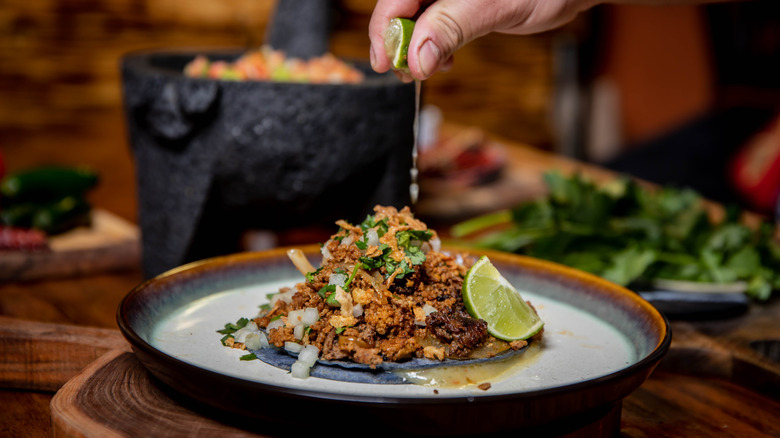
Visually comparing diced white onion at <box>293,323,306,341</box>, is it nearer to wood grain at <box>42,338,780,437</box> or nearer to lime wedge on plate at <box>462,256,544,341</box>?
wood grain at <box>42,338,780,437</box>

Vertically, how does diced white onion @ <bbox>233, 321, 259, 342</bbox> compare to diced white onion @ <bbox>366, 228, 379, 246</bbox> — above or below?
below

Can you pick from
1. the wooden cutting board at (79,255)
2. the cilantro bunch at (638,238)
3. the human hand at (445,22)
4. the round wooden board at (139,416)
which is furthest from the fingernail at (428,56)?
the wooden cutting board at (79,255)

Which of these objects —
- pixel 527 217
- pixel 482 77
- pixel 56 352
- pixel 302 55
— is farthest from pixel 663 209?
pixel 482 77

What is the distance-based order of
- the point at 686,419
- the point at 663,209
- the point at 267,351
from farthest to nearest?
1. the point at 663,209
2. the point at 686,419
3. the point at 267,351

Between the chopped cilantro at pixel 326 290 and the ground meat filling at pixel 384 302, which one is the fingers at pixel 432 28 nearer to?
the ground meat filling at pixel 384 302

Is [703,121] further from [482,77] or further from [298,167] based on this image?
[298,167]

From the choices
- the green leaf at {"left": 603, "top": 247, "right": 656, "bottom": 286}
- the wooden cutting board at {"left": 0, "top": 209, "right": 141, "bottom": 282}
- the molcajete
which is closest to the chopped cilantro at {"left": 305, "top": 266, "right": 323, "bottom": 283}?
the molcajete
